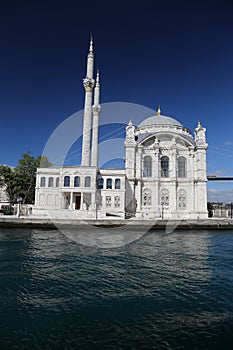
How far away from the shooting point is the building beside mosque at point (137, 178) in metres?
35.0

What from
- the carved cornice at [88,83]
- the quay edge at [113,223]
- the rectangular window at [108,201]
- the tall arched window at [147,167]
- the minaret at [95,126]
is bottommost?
the quay edge at [113,223]

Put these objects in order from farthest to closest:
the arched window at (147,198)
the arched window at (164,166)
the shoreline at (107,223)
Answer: the arched window at (164,166), the arched window at (147,198), the shoreline at (107,223)

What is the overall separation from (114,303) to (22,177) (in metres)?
39.5

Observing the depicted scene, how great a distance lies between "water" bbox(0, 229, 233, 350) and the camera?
5.05 metres

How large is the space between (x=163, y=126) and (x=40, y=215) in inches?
1072

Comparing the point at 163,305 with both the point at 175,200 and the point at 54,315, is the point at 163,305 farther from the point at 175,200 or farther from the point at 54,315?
the point at 175,200

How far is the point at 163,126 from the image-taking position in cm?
4462

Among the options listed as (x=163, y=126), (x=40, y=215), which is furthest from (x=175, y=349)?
(x=163, y=126)

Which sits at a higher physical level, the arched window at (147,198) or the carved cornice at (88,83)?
the carved cornice at (88,83)

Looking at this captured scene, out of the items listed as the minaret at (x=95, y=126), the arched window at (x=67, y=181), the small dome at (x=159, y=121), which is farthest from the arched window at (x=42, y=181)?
the small dome at (x=159, y=121)

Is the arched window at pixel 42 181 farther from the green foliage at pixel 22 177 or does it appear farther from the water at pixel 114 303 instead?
the water at pixel 114 303

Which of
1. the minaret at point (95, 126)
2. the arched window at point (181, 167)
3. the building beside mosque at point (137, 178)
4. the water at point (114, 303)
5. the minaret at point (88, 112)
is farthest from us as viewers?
the minaret at point (95, 126)

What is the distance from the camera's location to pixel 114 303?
268 inches

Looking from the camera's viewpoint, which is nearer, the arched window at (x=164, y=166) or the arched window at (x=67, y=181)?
the arched window at (x=67, y=181)
